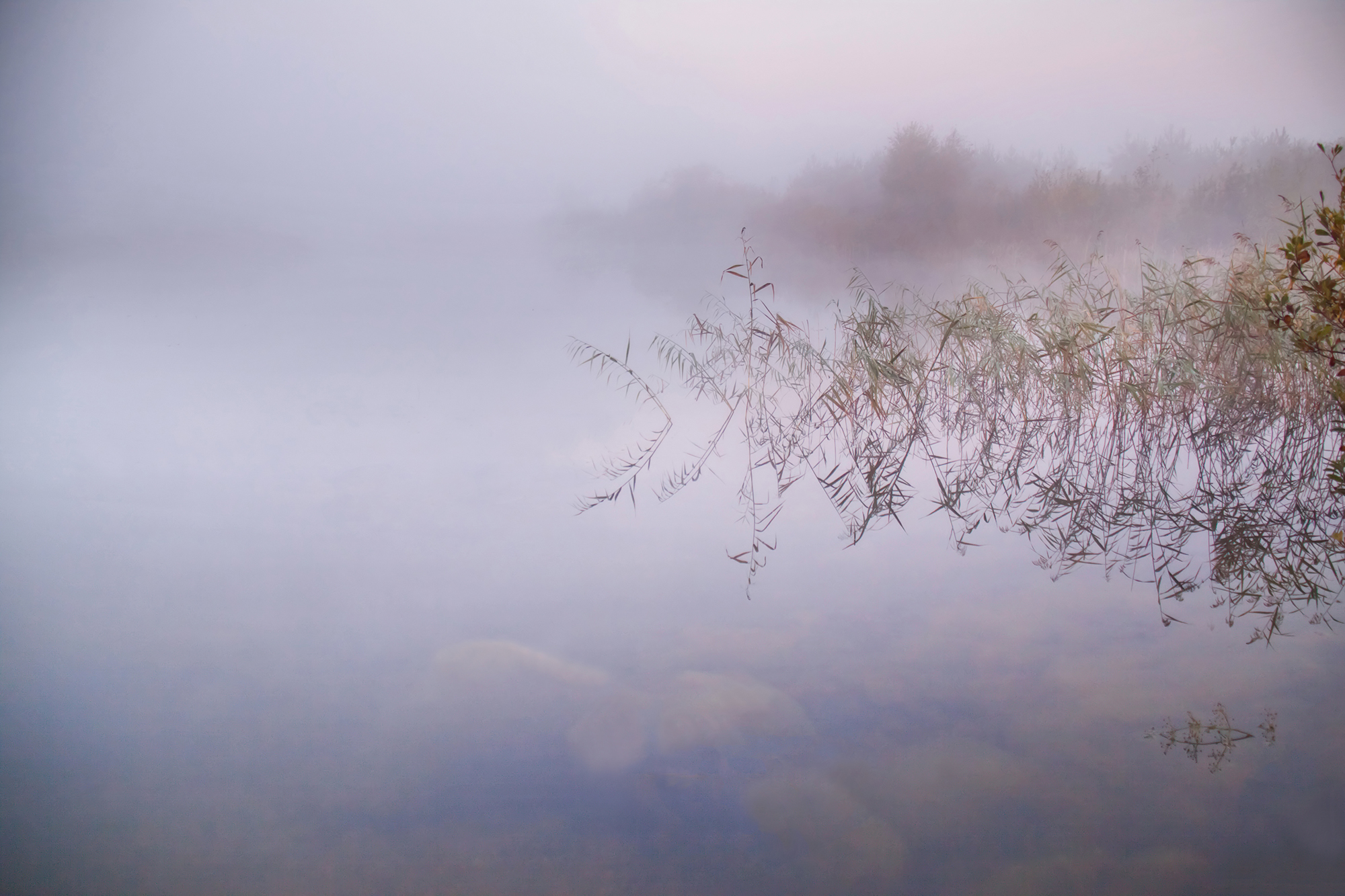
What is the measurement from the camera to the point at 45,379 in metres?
3.42

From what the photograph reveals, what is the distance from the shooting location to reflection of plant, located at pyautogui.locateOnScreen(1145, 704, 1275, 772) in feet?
3.01

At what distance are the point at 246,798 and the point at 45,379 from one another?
3.54m

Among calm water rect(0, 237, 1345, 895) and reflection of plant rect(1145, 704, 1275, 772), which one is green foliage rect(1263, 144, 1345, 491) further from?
reflection of plant rect(1145, 704, 1275, 772)

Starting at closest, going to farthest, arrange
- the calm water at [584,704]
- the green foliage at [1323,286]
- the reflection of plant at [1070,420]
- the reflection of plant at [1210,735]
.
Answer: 1. the calm water at [584,704]
2. the reflection of plant at [1210,735]
3. the reflection of plant at [1070,420]
4. the green foliage at [1323,286]

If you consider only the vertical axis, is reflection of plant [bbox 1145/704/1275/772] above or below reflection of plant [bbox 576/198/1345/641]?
below

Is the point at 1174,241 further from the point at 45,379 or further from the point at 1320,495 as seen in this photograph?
the point at 45,379

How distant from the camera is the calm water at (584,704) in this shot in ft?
2.55

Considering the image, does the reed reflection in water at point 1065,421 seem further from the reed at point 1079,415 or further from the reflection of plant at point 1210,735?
the reflection of plant at point 1210,735

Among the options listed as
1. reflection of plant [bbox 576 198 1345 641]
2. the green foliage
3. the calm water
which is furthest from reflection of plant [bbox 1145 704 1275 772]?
the green foliage

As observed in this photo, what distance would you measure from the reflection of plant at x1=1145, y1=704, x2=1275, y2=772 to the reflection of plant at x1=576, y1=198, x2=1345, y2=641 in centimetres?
32

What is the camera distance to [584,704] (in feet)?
3.50

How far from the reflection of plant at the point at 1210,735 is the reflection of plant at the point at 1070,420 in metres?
0.32

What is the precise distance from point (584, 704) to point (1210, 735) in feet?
2.63

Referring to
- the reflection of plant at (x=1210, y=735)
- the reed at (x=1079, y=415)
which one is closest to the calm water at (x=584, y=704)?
the reflection of plant at (x=1210, y=735)
